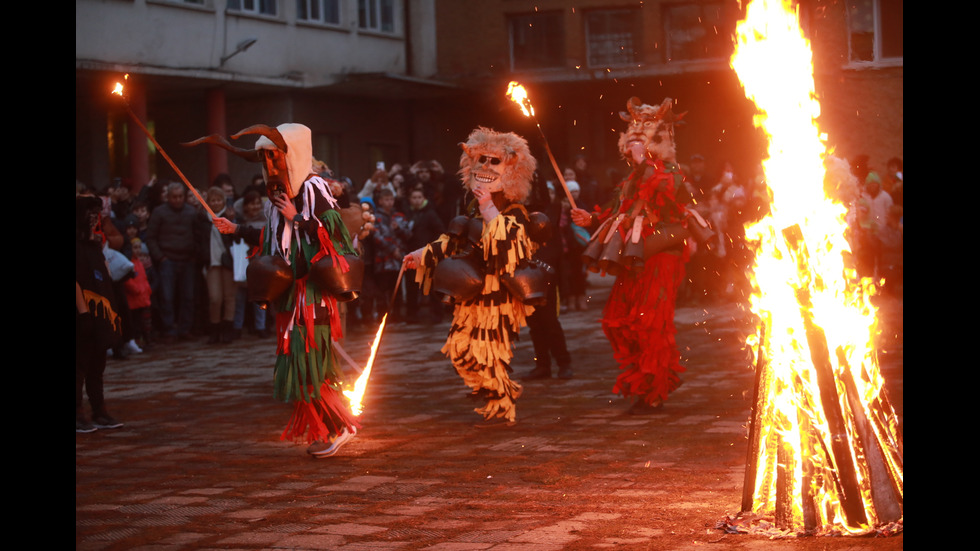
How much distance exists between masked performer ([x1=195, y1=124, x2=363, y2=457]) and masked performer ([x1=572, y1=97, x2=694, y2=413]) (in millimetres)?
1788

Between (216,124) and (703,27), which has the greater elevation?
(703,27)

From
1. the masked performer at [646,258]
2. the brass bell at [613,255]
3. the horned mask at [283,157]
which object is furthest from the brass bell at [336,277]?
the brass bell at [613,255]

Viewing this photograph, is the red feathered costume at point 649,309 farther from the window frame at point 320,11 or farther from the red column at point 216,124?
the window frame at point 320,11

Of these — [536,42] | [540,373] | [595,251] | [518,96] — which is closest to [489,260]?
[595,251]

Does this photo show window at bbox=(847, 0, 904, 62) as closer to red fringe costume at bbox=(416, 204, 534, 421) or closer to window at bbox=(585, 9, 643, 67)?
window at bbox=(585, 9, 643, 67)

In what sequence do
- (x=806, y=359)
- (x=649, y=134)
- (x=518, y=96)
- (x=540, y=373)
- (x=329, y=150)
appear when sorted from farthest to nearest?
(x=329, y=150), (x=540, y=373), (x=649, y=134), (x=518, y=96), (x=806, y=359)

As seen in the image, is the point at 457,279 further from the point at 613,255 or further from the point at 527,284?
the point at 613,255

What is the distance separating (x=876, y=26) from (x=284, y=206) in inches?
885

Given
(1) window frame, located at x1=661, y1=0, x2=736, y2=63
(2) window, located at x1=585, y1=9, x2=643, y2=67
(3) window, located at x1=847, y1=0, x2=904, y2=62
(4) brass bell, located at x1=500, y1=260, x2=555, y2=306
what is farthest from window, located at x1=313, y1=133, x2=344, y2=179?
(4) brass bell, located at x1=500, y1=260, x2=555, y2=306

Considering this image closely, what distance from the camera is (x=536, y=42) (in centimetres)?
3053

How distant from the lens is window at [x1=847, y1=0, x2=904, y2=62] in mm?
27125

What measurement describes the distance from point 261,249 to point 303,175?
542 millimetres
